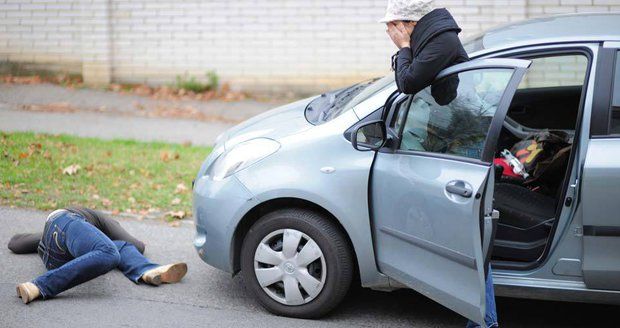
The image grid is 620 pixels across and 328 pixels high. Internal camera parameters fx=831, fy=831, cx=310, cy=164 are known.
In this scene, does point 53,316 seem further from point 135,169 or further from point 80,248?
point 135,169

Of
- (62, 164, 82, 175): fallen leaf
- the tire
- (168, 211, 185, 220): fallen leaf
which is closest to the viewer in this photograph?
the tire

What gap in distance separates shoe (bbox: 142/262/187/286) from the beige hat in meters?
2.22

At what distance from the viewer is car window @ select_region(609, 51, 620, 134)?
4480 millimetres

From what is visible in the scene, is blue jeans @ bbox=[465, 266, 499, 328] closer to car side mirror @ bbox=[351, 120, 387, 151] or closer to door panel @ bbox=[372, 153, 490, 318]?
door panel @ bbox=[372, 153, 490, 318]

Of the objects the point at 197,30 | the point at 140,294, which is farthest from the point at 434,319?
the point at 197,30

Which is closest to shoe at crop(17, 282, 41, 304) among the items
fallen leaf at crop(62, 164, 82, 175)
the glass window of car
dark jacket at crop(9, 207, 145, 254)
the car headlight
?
dark jacket at crop(9, 207, 145, 254)

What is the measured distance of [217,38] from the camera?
11984 mm

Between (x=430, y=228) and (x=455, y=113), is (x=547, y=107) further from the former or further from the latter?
(x=430, y=228)

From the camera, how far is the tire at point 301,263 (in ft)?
16.2

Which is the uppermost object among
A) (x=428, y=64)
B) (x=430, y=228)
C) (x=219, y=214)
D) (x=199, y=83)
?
(x=428, y=64)

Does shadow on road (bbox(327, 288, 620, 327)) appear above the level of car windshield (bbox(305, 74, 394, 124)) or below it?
below

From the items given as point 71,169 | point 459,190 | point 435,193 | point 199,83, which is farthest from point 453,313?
point 199,83

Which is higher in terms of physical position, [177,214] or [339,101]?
[339,101]

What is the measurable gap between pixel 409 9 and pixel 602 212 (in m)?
1.55
